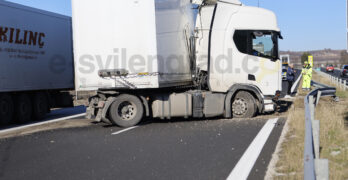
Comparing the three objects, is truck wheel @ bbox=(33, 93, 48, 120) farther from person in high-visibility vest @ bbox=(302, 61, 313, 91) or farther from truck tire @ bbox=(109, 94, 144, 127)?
person in high-visibility vest @ bbox=(302, 61, 313, 91)

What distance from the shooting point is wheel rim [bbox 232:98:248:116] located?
471 inches

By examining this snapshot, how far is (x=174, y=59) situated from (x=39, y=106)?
5.45m

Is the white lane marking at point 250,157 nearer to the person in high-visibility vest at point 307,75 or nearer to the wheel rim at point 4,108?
the wheel rim at point 4,108

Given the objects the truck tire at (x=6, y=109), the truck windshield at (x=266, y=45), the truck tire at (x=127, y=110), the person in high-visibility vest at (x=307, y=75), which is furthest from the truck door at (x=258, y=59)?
the person in high-visibility vest at (x=307, y=75)

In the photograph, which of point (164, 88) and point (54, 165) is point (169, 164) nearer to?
point (54, 165)

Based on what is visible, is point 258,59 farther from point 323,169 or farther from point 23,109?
point 323,169

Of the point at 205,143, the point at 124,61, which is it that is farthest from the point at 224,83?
the point at 205,143

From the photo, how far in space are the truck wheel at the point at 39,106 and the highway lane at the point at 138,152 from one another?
335 cm

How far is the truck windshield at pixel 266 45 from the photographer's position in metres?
12.1

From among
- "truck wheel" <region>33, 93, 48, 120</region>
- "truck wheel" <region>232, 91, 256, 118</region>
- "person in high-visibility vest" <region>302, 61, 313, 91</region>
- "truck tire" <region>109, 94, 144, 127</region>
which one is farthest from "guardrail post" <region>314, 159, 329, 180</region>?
"person in high-visibility vest" <region>302, 61, 313, 91</region>

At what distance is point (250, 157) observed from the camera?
21.3 ft

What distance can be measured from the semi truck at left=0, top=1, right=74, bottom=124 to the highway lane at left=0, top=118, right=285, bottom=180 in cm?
291

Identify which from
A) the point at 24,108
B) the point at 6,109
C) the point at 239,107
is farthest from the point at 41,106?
the point at 239,107

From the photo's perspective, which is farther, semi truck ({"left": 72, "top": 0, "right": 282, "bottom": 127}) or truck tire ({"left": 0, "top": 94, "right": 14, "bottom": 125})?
truck tire ({"left": 0, "top": 94, "right": 14, "bottom": 125})
